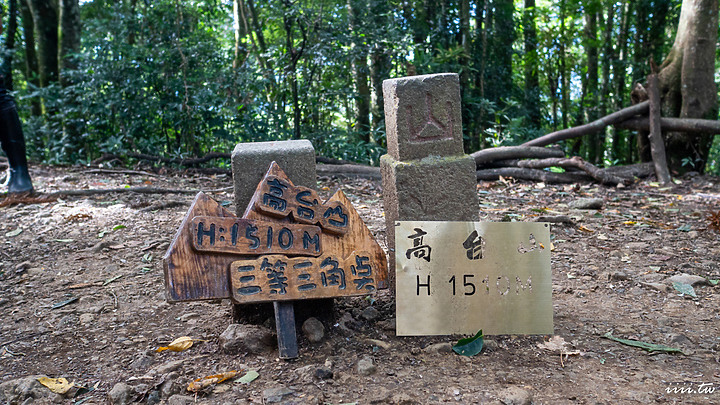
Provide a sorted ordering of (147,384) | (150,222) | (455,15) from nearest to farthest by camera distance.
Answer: (147,384) < (150,222) < (455,15)

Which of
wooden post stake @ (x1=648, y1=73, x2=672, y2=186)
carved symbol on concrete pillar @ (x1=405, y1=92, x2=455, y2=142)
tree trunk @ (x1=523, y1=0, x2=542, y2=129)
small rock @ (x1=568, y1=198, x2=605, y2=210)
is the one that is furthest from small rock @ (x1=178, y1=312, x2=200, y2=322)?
tree trunk @ (x1=523, y1=0, x2=542, y2=129)

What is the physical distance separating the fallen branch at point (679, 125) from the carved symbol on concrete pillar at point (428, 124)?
4.68 meters

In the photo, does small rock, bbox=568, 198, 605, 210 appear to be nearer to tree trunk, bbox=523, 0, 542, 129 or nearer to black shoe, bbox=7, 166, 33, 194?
tree trunk, bbox=523, 0, 542, 129

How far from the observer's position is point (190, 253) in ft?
7.06

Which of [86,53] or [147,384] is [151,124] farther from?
[147,384]

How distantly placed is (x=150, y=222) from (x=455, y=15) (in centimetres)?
527

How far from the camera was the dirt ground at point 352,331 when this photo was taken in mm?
2066

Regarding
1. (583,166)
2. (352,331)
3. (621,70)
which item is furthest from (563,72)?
(352,331)

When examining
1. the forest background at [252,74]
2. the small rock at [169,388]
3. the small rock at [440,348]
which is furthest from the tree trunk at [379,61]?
the small rock at [169,388]

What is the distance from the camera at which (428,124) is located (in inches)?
101

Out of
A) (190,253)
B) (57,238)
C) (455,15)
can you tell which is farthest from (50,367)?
(455,15)

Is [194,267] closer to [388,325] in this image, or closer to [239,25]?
[388,325]

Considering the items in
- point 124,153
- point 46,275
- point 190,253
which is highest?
point 124,153

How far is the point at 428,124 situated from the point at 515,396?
1203 mm
